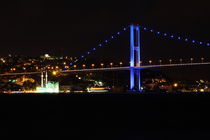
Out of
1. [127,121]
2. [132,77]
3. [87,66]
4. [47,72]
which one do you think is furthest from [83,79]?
[127,121]

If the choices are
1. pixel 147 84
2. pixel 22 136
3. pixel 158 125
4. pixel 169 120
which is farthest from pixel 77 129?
pixel 147 84

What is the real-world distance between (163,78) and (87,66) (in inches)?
384

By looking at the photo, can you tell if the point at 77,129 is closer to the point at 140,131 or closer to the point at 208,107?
the point at 140,131

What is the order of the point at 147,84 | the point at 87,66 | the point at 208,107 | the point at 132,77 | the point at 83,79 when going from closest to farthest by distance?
the point at 208,107 < the point at 132,77 < the point at 147,84 < the point at 87,66 < the point at 83,79

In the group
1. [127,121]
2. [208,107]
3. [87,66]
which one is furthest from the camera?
[87,66]

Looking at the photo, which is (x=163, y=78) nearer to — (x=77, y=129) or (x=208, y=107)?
(x=208, y=107)

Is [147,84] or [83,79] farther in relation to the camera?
[83,79]

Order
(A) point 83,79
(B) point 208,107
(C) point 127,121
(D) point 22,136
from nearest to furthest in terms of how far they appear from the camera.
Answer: (D) point 22,136
(C) point 127,121
(B) point 208,107
(A) point 83,79

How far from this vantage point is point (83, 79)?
52.1m

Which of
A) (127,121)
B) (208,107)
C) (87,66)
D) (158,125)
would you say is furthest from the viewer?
(87,66)

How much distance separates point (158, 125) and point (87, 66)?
39186mm

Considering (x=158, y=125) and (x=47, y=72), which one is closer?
(x=158, y=125)

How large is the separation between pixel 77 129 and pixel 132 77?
→ 91.4 feet

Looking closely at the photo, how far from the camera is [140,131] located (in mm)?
8602
